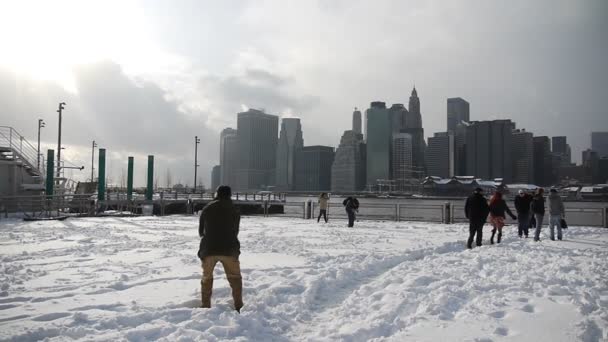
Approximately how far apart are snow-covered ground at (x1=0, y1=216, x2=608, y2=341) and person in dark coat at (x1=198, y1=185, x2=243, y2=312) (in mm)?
273

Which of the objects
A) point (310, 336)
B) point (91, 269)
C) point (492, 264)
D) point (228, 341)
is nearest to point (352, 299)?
point (310, 336)

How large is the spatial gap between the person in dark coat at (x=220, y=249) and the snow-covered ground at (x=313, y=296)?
27 cm

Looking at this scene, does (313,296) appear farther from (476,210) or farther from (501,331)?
(476,210)

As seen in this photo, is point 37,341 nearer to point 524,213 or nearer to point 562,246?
point 562,246

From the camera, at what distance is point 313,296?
22.2 ft

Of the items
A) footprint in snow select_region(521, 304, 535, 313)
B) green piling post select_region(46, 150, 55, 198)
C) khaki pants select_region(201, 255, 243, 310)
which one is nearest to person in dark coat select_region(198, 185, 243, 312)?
khaki pants select_region(201, 255, 243, 310)

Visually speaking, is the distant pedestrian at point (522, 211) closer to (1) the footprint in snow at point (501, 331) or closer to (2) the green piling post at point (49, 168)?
(1) the footprint in snow at point (501, 331)

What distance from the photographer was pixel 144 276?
7906mm

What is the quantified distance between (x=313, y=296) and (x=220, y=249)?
1863mm

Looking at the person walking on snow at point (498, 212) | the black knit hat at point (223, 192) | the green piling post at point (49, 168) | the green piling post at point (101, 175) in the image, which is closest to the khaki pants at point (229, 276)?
the black knit hat at point (223, 192)

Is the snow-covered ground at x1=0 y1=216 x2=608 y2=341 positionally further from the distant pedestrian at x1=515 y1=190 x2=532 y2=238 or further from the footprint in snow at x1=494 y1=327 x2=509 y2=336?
the distant pedestrian at x1=515 y1=190 x2=532 y2=238

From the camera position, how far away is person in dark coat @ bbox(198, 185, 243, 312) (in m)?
5.86

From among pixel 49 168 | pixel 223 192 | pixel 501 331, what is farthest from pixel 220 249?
pixel 49 168

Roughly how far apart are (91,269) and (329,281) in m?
4.88
